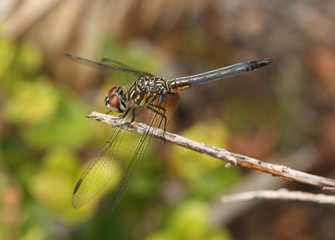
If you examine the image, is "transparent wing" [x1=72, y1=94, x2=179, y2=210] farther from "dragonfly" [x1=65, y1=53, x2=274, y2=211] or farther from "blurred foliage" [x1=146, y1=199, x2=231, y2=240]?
"blurred foliage" [x1=146, y1=199, x2=231, y2=240]

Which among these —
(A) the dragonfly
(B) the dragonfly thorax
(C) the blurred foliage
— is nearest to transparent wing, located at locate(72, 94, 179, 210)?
(A) the dragonfly

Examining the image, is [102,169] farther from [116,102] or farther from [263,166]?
[263,166]

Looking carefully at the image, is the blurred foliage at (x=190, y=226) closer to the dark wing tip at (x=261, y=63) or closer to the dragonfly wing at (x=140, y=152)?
the dragonfly wing at (x=140, y=152)

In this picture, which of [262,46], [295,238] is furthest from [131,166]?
[262,46]

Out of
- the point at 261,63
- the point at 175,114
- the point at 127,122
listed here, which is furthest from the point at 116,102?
the point at 261,63

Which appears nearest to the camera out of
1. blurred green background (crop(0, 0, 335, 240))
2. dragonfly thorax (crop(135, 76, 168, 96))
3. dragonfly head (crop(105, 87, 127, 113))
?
dragonfly head (crop(105, 87, 127, 113))

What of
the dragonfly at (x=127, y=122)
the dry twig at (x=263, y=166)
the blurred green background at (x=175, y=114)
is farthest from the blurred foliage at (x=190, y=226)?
the dry twig at (x=263, y=166)
